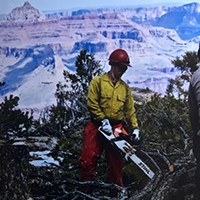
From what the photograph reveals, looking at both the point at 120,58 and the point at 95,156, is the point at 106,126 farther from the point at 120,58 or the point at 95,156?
the point at 120,58

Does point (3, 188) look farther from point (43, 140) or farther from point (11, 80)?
point (11, 80)

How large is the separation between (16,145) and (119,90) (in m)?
0.54

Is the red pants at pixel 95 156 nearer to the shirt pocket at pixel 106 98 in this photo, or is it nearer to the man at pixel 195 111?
the shirt pocket at pixel 106 98

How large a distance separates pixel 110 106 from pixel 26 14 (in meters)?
0.57

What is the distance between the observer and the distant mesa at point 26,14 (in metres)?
2.44

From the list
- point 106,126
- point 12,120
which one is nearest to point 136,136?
point 106,126

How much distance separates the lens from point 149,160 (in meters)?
2.41

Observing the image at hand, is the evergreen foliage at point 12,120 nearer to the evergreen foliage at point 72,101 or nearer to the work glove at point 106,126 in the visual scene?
the evergreen foliage at point 72,101

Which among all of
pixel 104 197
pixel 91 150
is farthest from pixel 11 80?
pixel 104 197

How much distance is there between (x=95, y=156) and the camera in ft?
7.91

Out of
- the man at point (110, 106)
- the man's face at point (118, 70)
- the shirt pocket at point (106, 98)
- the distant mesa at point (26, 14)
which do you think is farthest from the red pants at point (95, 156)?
the distant mesa at point (26, 14)

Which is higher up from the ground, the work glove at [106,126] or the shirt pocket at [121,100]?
the shirt pocket at [121,100]

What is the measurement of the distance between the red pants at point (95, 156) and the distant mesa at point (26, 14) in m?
0.54

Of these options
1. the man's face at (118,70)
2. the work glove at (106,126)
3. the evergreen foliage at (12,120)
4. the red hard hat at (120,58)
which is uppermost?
the red hard hat at (120,58)
